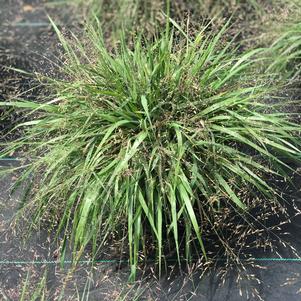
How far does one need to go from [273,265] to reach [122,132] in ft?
2.64

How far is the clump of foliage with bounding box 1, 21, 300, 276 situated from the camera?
2027mm

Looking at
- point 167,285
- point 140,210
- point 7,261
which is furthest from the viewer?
point 7,261

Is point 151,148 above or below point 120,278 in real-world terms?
above

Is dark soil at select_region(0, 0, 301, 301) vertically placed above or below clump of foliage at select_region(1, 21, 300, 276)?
below

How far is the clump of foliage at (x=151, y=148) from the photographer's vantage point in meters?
2.03

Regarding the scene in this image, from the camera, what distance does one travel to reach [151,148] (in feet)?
6.91

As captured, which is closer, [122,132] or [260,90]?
[122,132]

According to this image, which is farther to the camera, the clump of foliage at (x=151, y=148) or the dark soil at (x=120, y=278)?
the dark soil at (x=120, y=278)

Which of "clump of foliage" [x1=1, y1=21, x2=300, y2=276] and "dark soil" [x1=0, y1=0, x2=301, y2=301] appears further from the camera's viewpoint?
"dark soil" [x1=0, y1=0, x2=301, y2=301]

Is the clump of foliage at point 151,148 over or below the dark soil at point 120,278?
over

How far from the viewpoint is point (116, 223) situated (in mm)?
2113

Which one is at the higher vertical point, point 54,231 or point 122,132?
point 122,132

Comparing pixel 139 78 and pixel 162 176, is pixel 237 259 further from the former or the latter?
pixel 139 78

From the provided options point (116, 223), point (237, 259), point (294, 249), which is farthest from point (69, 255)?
point (294, 249)
